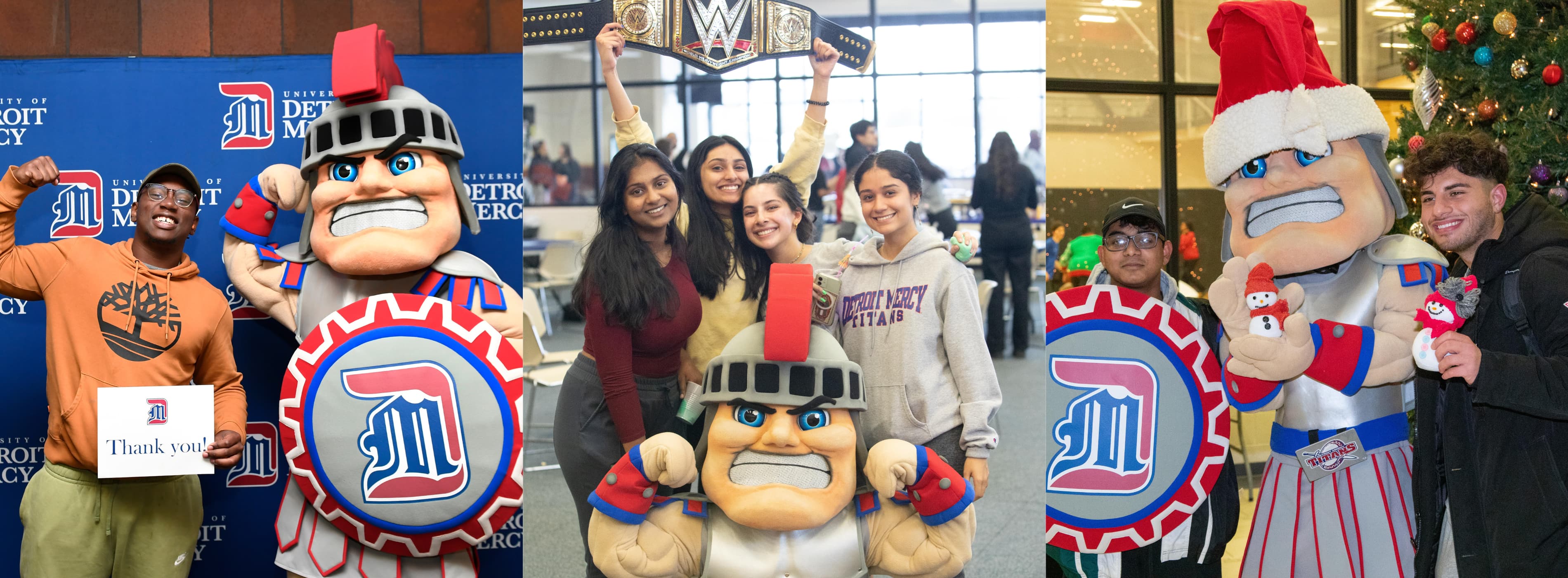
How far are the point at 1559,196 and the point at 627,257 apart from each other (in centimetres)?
259

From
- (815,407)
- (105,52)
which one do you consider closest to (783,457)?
(815,407)

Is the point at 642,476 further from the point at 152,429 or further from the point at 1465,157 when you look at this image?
the point at 1465,157

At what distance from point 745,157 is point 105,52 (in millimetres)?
2323

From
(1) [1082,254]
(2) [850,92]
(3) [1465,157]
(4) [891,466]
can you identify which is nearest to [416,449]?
(4) [891,466]

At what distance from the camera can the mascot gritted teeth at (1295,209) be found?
105 inches

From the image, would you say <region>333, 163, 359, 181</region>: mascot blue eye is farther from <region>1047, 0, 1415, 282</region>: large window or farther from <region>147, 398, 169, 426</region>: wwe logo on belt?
<region>1047, 0, 1415, 282</region>: large window

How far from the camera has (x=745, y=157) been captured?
2.58 metres

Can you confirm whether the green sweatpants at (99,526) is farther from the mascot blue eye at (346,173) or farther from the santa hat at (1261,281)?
the santa hat at (1261,281)

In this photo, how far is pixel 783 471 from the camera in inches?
97.5

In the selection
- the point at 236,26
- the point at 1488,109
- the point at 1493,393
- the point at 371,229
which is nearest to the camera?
the point at 1493,393

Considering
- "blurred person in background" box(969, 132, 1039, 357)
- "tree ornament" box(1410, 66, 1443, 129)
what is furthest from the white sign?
"tree ornament" box(1410, 66, 1443, 129)

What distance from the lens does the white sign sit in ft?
8.81

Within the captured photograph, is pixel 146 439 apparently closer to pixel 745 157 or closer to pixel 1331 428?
pixel 745 157

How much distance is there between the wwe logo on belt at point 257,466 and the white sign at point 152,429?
0.68 m
